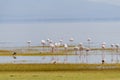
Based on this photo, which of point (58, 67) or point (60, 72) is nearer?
point (60, 72)

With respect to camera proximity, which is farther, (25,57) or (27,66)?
(25,57)

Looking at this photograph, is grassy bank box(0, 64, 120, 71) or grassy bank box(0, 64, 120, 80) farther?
grassy bank box(0, 64, 120, 71)

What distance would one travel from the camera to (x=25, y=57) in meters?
51.0

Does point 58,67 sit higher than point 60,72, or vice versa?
point 58,67

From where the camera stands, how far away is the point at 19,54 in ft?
175

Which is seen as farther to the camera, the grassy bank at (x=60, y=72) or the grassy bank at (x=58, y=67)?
the grassy bank at (x=58, y=67)
